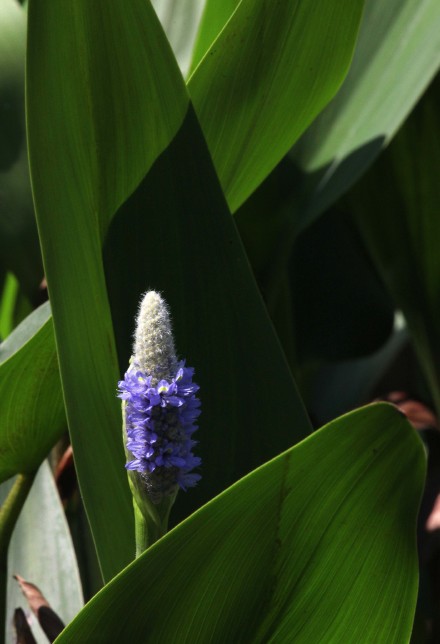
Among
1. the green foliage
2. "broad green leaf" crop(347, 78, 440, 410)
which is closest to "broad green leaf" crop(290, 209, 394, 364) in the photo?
"broad green leaf" crop(347, 78, 440, 410)

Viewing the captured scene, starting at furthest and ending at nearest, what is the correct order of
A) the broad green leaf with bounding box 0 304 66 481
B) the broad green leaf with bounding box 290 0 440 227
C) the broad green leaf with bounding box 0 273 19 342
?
the broad green leaf with bounding box 0 273 19 342
the broad green leaf with bounding box 290 0 440 227
the broad green leaf with bounding box 0 304 66 481

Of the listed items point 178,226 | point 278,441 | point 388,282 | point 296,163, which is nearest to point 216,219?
point 178,226

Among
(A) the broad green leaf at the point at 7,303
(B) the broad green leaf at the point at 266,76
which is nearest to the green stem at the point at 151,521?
(B) the broad green leaf at the point at 266,76

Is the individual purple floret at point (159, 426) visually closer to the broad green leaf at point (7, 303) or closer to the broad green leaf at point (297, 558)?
the broad green leaf at point (297, 558)

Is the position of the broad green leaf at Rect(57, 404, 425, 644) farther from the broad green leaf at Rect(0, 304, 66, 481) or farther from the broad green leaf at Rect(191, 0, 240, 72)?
the broad green leaf at Rect(191, 0, 240, 72)

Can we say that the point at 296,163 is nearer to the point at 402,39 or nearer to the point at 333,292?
the point at 402,39
